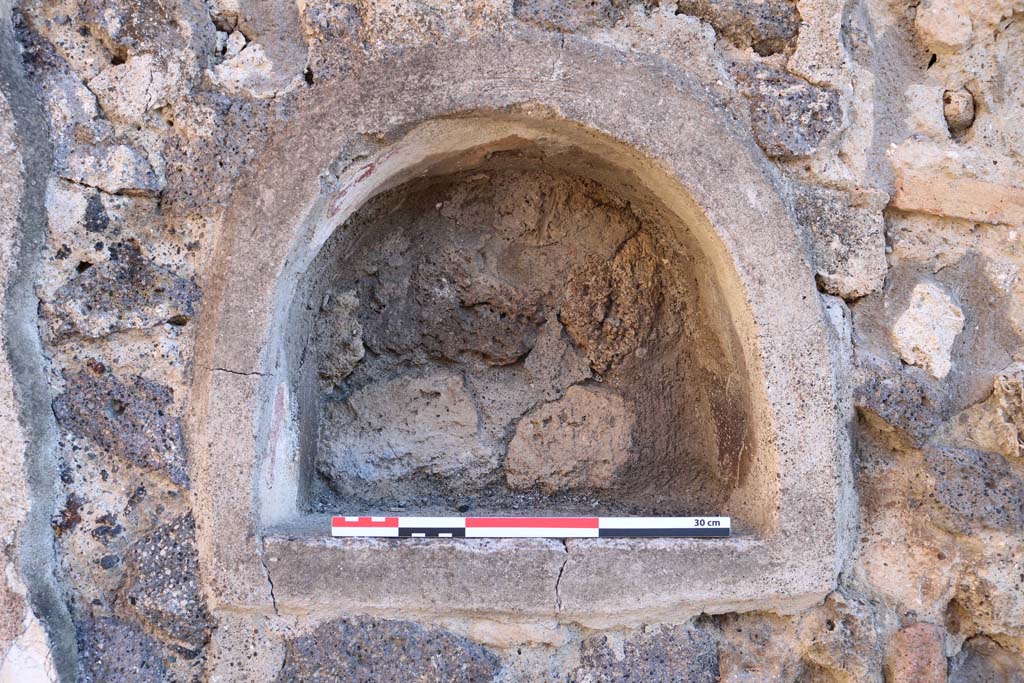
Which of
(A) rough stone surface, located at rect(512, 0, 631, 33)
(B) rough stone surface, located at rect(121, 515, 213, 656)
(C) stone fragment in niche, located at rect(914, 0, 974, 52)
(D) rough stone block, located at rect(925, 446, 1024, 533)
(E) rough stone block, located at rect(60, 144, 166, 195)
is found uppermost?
(C) stone fragment in niche, located at rect(914, 0, 974, 52)

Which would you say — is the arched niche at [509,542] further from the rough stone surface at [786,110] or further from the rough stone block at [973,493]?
the rough stone block at [973,493]

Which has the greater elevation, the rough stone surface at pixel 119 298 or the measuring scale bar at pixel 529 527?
the rough stone surface at pixel 119 298

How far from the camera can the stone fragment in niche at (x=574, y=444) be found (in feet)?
6.98

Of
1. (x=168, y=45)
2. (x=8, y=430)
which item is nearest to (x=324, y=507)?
→ (x=8, y=430)

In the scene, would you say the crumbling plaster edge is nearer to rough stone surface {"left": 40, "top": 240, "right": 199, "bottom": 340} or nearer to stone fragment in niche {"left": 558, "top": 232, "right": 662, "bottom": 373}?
rough stone surface {"left": 40, "top": 240, "right": 199, "bottom": 340}

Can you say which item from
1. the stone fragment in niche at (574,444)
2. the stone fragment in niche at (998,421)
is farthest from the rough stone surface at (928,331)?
the stone fragment in niche at (574,444)

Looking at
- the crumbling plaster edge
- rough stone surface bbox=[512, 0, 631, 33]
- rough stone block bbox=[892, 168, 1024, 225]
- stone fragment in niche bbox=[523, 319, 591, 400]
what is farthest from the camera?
stone fragment in niche bbox=[523, 319, 591, 400]

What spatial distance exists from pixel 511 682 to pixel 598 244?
976 mm

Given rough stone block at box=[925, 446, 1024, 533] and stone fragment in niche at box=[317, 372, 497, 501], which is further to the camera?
stone fragment in niche at box=[317, 372, 497, 501]

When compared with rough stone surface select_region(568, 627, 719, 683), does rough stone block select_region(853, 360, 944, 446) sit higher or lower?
higher

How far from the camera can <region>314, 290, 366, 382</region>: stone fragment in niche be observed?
6.75 feet

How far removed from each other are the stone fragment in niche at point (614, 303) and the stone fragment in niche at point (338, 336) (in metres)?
0.48

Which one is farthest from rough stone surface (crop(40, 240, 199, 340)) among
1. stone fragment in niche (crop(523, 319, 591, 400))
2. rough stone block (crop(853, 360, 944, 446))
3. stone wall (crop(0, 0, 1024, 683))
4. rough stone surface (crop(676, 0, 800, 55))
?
rough stone block (crop(853, 360, 944, 446))

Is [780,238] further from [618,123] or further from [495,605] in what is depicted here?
[495,605]
